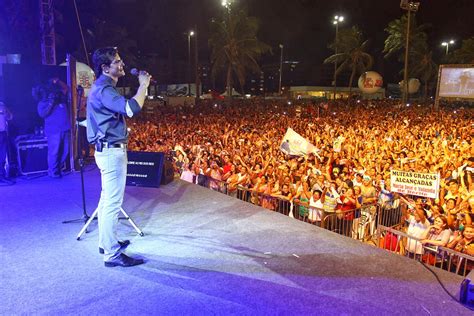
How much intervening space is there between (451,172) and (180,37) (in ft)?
178

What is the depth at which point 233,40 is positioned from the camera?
126 ft

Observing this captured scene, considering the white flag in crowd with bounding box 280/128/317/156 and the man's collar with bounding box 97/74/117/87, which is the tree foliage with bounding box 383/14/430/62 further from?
the man's collar with bounding box 97/74/117/87

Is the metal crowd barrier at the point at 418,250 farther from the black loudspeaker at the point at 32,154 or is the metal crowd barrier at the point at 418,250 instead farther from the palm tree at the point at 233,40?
the palm tree at the point at 233,40

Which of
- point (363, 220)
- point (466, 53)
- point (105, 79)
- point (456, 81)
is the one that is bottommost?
point (363, 220)

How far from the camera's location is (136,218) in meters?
4.85

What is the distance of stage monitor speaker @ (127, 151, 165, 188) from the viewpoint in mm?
6172

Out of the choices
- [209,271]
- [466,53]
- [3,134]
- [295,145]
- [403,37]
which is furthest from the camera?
[403,37]

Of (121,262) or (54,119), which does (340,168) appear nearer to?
(54,119)

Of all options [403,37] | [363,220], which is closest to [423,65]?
[403,37]

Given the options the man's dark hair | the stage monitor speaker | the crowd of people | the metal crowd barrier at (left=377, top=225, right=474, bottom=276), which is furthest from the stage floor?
the crowd of people

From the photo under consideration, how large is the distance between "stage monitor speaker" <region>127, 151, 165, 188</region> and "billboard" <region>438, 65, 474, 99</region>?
26.9 m

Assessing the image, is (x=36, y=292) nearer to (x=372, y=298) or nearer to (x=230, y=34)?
(x=372, y=298)

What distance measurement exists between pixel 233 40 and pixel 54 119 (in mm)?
33573

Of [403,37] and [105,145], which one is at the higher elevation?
[403,37]
